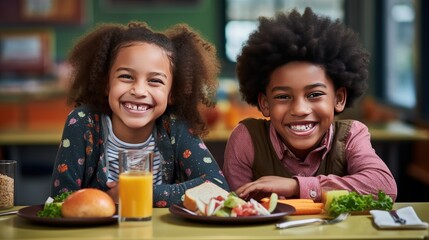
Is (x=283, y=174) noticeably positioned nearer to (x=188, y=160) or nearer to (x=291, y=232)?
(x=188, y=160)

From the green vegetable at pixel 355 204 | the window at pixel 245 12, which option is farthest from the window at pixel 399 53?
the green vegetable at pixel 355 204

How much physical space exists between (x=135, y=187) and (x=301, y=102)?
0.67 meters

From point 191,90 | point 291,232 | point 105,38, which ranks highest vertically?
point 105,38

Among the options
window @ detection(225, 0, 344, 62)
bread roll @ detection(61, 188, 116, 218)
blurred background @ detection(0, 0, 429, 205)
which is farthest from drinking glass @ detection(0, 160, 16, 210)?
window @ detection(225, 0, 344, 62)

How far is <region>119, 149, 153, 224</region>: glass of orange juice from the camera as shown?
6.54 feet

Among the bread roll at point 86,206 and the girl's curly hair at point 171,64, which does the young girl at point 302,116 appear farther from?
the bread roll at point 86,206

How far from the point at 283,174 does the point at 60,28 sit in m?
8.64

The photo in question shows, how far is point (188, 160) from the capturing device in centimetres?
259

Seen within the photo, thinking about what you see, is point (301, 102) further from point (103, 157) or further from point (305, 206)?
point (103, 157)

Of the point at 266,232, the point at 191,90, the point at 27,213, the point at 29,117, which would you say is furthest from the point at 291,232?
the point at 29,117

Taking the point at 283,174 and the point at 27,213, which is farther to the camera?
the point at 283,174

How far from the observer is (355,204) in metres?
2.15

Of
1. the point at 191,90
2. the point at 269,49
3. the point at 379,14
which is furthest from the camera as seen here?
the point at 379,14

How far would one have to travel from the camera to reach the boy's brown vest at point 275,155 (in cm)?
257
